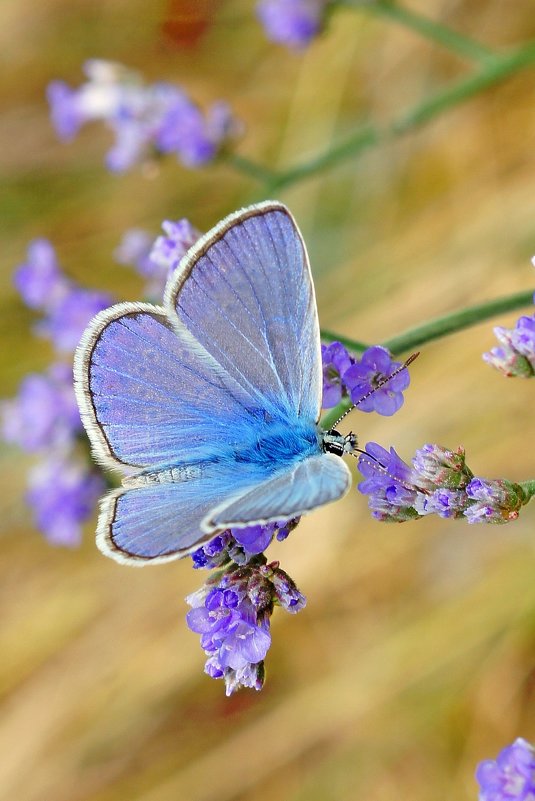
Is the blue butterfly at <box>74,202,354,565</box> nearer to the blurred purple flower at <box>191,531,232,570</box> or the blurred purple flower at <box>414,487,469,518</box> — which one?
the blurred purple flower at <box>191,531,232,570</box>

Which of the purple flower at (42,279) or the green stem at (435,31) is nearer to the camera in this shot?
the green stem at (435,31)

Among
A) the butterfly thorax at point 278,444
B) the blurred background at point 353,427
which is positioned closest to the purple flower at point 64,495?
the blurred background at point 353,427

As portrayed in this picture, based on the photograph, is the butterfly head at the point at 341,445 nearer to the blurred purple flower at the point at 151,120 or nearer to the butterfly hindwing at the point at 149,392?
the butterfly hindwing at the point at 149,392

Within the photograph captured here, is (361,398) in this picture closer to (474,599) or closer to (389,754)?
(474,599)

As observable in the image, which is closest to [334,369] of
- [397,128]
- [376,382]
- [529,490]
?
[376,382]

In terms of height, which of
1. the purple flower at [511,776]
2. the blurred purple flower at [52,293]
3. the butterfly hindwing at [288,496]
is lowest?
the purple flower at [511,776]

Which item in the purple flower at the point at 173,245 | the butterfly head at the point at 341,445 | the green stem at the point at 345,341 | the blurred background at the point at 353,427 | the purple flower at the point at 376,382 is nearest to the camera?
the butterfly head at the point at 341,445
